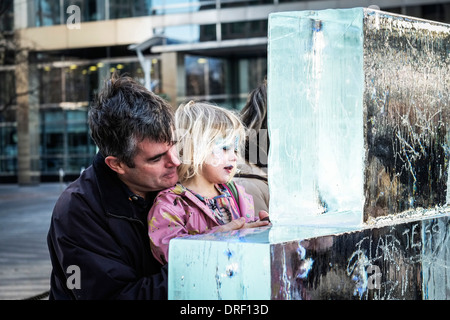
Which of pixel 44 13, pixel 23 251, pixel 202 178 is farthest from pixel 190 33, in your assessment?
pixel 202 178

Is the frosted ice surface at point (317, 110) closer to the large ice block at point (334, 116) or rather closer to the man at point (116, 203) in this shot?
the large ice block at point (334, 116)

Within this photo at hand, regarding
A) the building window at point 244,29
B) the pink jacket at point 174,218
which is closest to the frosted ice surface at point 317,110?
the pink jacket at point 174,218

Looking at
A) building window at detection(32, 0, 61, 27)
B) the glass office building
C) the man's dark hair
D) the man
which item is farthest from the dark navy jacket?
building window at detection(32, 0, 61, 27)

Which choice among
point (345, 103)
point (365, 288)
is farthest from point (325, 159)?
point (365, 288)

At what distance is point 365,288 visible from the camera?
5.42 ft

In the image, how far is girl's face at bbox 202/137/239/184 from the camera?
238cm

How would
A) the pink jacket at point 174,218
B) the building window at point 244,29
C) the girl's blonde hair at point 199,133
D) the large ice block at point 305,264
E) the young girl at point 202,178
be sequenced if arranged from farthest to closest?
1. the building window at point 244,29
2. the girl's blonde hair at point 199,133
3. the young girl at point 202,178
4. the pink jacket at point 174,218
5. the large ice block at point 305,264

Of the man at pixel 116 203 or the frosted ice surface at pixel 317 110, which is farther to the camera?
the man at pixel 116 203

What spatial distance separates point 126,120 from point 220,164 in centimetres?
48

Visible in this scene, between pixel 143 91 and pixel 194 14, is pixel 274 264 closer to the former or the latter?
pixel 143 91

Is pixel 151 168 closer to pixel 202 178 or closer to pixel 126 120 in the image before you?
pixel 126 120

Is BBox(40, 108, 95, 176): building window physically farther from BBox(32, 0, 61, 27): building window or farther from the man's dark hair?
the man's dark hair

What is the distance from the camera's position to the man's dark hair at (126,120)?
2.06 m

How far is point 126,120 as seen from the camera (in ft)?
6.75
